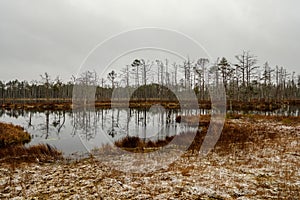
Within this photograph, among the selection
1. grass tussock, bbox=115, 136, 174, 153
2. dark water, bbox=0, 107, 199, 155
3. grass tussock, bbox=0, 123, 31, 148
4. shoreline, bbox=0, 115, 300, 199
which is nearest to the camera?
shoreline, bbox=0, 115, 300, 199

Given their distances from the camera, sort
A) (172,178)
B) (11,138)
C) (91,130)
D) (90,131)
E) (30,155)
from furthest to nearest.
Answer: (91,130)
(90,131)
(11,138)
(30,155)
(172,178)

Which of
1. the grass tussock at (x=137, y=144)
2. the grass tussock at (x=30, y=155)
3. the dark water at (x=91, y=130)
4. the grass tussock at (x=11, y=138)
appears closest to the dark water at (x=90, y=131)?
the dark water at (x=91, y=130)

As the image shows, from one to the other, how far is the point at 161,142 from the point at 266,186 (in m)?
9.29

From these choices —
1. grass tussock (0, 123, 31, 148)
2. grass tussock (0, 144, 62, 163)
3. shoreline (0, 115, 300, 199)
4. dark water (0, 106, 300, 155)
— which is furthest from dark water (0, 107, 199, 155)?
shoreline (0, 115, 300, 199)

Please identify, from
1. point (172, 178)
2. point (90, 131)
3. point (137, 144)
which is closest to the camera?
point (172, 178)

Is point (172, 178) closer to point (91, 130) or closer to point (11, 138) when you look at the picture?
point (11, 138)

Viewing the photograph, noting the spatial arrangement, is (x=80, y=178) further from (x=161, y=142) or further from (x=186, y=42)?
(x=161, y=142)

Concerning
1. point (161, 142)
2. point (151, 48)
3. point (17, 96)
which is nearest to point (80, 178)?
point (151, 48)

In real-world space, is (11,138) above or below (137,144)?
below

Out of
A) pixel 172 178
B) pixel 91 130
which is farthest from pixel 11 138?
pixel 172 178

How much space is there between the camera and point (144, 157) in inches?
450

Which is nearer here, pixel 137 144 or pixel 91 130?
pixel 137 144

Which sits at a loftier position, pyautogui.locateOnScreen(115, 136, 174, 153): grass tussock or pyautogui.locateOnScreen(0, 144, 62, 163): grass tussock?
pyautogui.locateOnScreen(115, 136, 174, 153): grass tussock

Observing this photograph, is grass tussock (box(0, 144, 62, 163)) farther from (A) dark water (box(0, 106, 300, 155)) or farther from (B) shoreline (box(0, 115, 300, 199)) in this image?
(A) dark water (box(0, 106, 300, 155))
